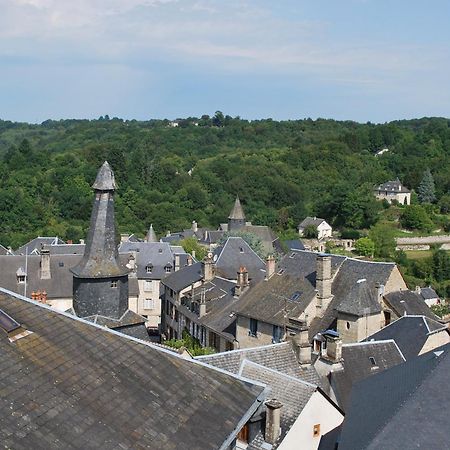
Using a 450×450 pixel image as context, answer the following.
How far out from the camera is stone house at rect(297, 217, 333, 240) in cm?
8569

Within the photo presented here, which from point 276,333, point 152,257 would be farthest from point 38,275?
point 276,333

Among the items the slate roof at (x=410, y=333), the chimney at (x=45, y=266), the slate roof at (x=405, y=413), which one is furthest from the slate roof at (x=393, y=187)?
the slate roof at (x=405, y=413)

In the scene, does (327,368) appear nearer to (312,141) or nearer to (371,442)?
(371,442)

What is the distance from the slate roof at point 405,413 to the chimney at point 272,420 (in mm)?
1435

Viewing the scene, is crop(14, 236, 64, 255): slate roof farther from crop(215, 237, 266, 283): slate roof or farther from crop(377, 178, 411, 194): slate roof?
crop(377, 178, 411, 194): slate roof

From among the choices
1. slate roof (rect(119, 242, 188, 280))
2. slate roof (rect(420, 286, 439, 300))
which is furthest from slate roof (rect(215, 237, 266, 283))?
slate roof (rect(420, 286, 439, 300))

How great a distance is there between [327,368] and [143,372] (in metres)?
12.5

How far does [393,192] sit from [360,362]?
8358 centimetres

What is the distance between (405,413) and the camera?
1198 centimetres

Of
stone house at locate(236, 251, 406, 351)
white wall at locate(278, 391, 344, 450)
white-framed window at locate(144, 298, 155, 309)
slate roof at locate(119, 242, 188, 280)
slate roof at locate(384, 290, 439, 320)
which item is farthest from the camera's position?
slate roof at locate(119, 242, 188, 280)

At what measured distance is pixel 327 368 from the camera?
20031 millimetres

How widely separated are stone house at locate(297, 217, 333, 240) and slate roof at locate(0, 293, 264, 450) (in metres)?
76.7

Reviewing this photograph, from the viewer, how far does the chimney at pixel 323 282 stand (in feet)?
98.0

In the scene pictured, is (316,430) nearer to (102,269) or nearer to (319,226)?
(102,269)
